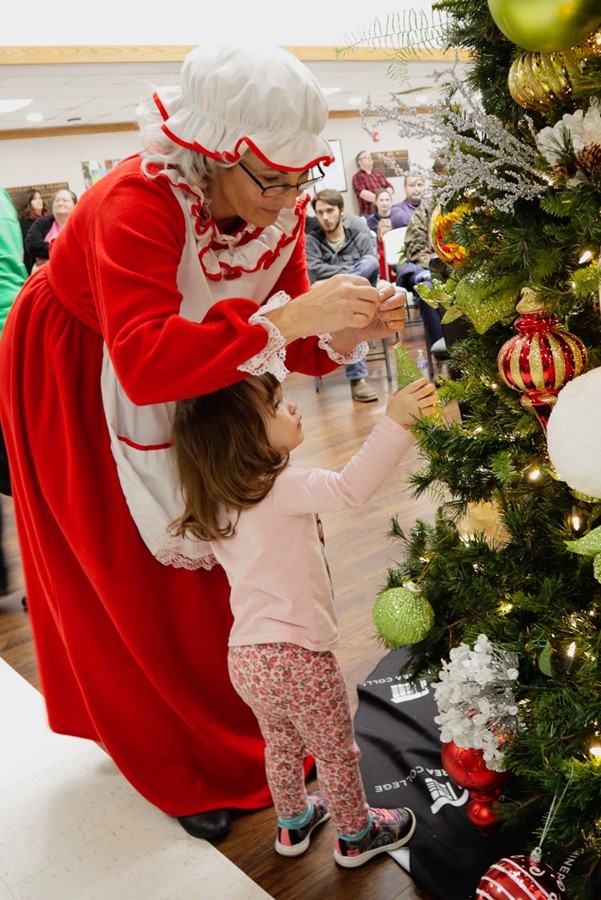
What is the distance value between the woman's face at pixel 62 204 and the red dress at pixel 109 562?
4.49 m

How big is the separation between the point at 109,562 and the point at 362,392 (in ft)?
13.6

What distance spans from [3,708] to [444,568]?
1.74 metres

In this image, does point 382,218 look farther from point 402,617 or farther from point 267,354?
A: point 402,617

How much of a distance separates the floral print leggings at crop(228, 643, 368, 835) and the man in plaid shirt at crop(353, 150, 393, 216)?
10086 mm

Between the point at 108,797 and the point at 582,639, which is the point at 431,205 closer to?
the point at 582,639

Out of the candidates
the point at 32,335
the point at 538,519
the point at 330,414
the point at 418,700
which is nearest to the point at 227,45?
the point at 32,335

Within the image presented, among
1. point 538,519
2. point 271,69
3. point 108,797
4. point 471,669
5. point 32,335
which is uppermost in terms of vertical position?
point 271,69

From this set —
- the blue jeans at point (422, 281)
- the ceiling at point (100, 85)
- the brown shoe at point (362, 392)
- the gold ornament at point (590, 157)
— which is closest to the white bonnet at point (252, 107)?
the gold ornament at point (590, 157)

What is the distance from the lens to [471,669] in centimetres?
122

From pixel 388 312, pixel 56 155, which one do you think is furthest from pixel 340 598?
pixel 56 155

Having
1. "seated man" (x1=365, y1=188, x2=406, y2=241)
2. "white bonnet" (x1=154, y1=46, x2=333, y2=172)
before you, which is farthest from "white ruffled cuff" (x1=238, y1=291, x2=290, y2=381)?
"seated man" (x1=365, y1=188, x2=406, y2=241)

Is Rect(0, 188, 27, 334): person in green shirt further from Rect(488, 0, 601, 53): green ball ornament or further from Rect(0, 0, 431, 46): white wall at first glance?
Rect(0, 0, 431, 46): white wall

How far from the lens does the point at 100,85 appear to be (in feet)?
25.4

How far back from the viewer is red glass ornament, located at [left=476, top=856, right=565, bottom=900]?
47.6 inches
